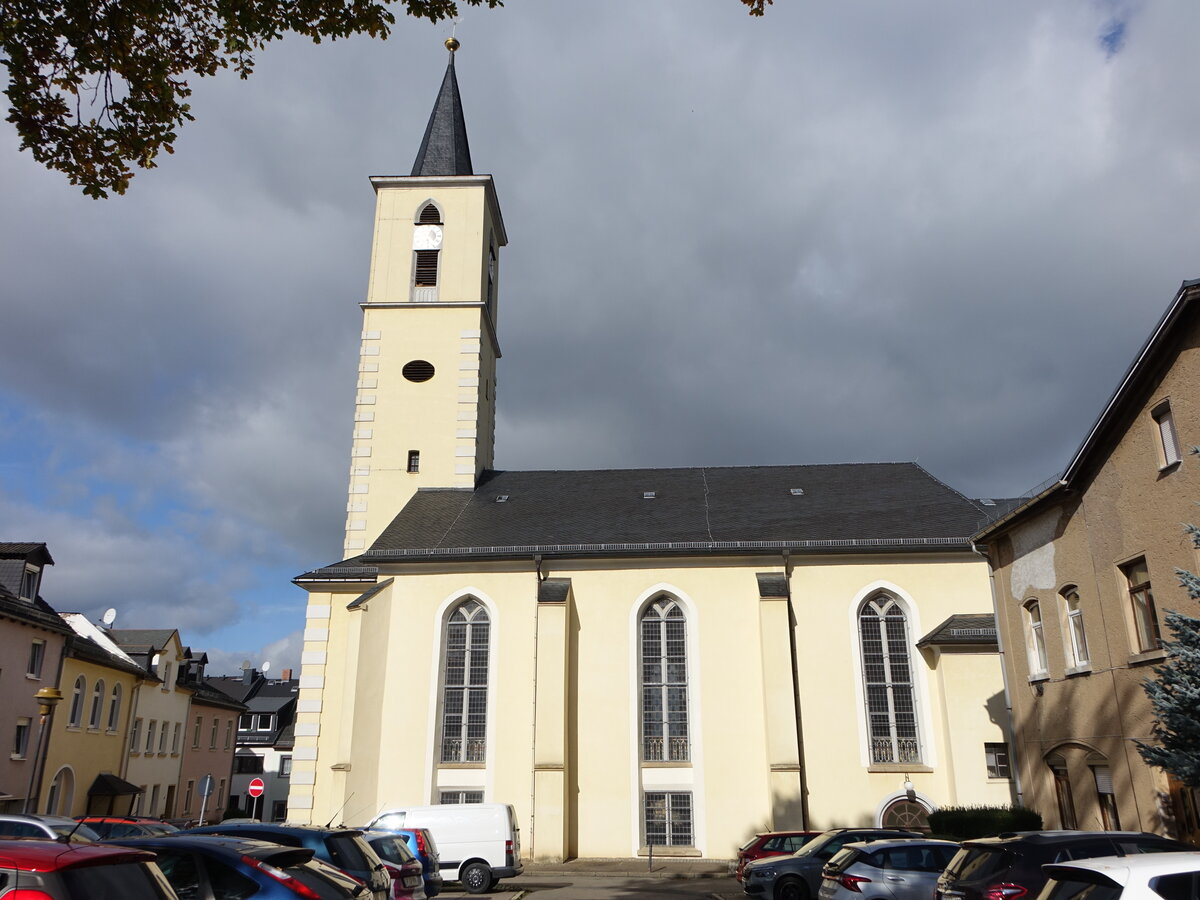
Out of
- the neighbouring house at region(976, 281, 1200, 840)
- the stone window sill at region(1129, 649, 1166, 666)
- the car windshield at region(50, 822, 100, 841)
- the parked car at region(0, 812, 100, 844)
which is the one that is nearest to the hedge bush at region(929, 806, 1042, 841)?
the neighbouring house at region(976, 281, 1200, 840)

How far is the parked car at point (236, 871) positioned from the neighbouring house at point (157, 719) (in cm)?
3005

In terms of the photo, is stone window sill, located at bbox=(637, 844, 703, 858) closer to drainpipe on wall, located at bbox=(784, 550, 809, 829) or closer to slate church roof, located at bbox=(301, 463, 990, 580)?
drainpipe on wall, located at bbox=(784, 550, 809, 829)

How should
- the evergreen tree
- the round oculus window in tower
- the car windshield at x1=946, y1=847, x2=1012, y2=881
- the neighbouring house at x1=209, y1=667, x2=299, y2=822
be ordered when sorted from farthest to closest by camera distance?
1. the neighbouring house at x1=209, y1=667, x2=299, y2=822
2. the round oculus window in tower
3. the evergreen tree
4. the car windshield at x1=946, y1=847, x2=1012, y2=881

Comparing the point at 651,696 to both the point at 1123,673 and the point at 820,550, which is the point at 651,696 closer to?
the point at 820,550

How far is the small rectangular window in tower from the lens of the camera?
12539 mm

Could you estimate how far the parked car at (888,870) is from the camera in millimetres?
11336

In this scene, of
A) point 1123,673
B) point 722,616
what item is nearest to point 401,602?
point 722,616

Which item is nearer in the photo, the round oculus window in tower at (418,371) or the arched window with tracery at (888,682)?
the arched window with tracery at (888,682)

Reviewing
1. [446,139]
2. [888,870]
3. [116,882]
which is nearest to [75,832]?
[116,882]

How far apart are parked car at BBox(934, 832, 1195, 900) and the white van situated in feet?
34.0

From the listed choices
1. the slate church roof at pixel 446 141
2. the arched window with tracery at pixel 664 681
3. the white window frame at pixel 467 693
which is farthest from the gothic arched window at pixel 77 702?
the slate church roof at pixel 446 141

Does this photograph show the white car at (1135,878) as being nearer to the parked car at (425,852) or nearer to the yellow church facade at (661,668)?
the parked car at (425,852)

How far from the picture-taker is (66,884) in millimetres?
4656

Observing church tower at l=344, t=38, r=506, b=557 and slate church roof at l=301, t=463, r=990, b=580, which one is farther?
church tower at l=344, t=38, r=506, b=557
